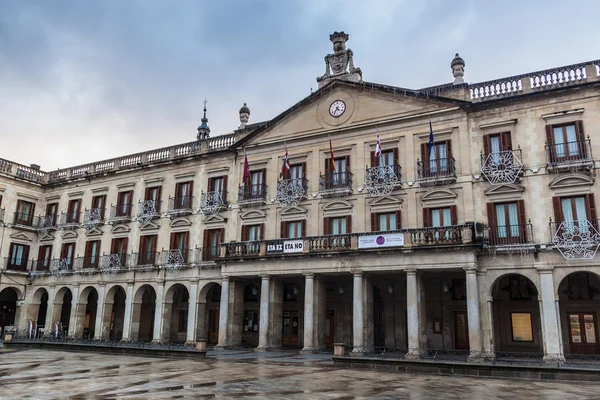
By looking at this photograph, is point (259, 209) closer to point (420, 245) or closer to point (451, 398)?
point (420, 245)

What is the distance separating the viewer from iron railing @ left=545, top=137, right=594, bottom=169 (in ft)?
78.3

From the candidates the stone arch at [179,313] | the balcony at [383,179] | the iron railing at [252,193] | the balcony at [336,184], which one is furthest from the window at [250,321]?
the balcony at [383,179]

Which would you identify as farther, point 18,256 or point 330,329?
point 18,256

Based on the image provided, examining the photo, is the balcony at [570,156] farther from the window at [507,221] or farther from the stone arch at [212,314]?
the stone arch at [212,314]

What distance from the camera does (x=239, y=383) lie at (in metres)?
15.9

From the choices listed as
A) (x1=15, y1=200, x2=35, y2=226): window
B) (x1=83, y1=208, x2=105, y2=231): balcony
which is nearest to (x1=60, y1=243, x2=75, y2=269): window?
(x1=83, y1=208, x2=105, y2=231): balcony

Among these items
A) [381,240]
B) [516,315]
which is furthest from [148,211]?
[516,315]

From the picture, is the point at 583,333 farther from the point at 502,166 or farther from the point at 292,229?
the point at 292,229

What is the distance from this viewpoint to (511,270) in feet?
80.1

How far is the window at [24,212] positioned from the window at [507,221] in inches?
1445

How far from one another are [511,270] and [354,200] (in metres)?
9.30

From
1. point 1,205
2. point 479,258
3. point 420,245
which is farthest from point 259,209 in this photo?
point 1,205

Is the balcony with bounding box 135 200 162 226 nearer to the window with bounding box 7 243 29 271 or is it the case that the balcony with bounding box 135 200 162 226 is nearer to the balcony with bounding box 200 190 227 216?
the balcony with bounding box 200 190 227 216

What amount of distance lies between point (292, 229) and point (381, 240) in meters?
7.03
